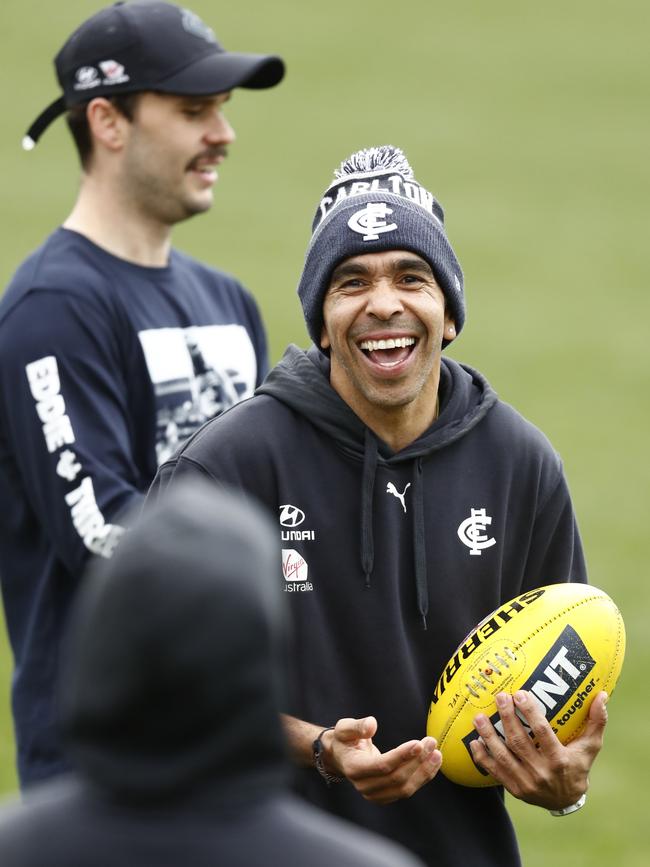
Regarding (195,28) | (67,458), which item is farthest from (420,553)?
(195,28)

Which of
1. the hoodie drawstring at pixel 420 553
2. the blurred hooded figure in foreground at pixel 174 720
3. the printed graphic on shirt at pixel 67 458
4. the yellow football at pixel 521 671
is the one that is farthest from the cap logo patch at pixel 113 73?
the blurred hooded figure in foreground at pixel 174 720

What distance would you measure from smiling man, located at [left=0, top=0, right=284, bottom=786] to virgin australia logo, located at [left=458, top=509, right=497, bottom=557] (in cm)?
133

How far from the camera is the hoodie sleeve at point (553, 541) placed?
4012 mm

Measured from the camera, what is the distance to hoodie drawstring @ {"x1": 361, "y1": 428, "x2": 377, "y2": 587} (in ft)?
12.5

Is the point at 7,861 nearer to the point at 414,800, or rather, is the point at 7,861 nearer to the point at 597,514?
the point at 414,800

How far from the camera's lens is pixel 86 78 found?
18.5 ft

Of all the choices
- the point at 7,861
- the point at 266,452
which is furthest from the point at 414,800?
the point at 7,861

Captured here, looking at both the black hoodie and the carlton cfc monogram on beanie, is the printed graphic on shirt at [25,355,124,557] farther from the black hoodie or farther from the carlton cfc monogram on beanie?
the carlton cfc monogram on beanie

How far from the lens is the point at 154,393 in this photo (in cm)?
516

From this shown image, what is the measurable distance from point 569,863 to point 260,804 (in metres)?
5.47

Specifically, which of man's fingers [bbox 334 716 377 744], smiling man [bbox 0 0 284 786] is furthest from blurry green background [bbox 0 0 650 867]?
man's fingers [bbox 334 716 377 744]

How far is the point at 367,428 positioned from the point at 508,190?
18.3 meters

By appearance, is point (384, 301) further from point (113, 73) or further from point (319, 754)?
point (113, 73)

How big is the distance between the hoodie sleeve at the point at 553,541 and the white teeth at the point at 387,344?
50 centimetres
